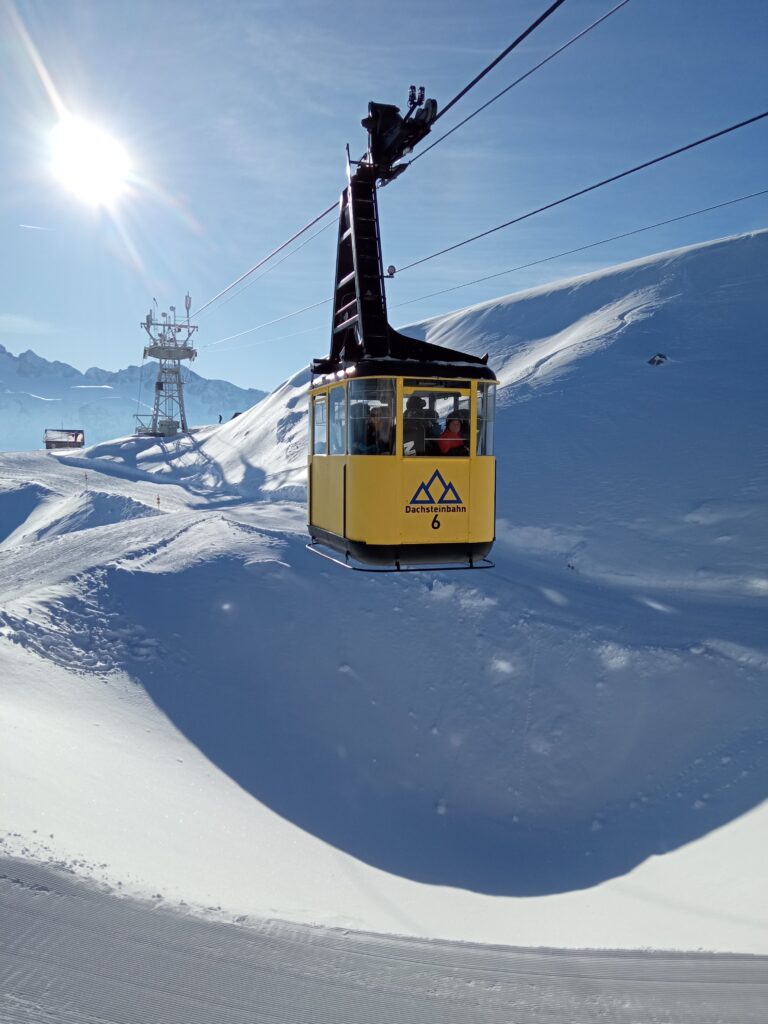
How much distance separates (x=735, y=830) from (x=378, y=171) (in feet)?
35.4

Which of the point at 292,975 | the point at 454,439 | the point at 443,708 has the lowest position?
the point at 443,708

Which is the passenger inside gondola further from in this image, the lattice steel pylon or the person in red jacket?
the lattice steel pylon

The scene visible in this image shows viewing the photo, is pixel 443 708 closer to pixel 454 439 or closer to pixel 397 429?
pixel 454 439

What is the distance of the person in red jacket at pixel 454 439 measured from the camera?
22.8 feet

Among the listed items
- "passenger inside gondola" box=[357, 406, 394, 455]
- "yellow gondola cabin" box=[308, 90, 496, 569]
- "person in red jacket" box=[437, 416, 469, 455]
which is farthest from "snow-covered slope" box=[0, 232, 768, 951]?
"person in red jacket" box=[437, 416, 469, 455]

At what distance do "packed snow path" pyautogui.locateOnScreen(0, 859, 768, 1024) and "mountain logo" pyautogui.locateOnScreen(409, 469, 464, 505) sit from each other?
13.3ft

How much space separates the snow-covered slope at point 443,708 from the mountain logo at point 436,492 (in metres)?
4.07

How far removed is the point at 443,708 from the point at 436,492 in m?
7.42

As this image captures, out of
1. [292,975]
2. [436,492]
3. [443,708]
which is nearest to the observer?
[292,975]

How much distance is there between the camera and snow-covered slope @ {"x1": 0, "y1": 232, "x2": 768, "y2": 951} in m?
7.20

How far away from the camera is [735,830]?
378 inches

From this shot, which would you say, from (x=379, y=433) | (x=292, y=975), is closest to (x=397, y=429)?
(x=379, y=433)

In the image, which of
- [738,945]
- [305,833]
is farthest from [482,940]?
[305,833]

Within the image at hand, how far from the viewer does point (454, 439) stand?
696cm
